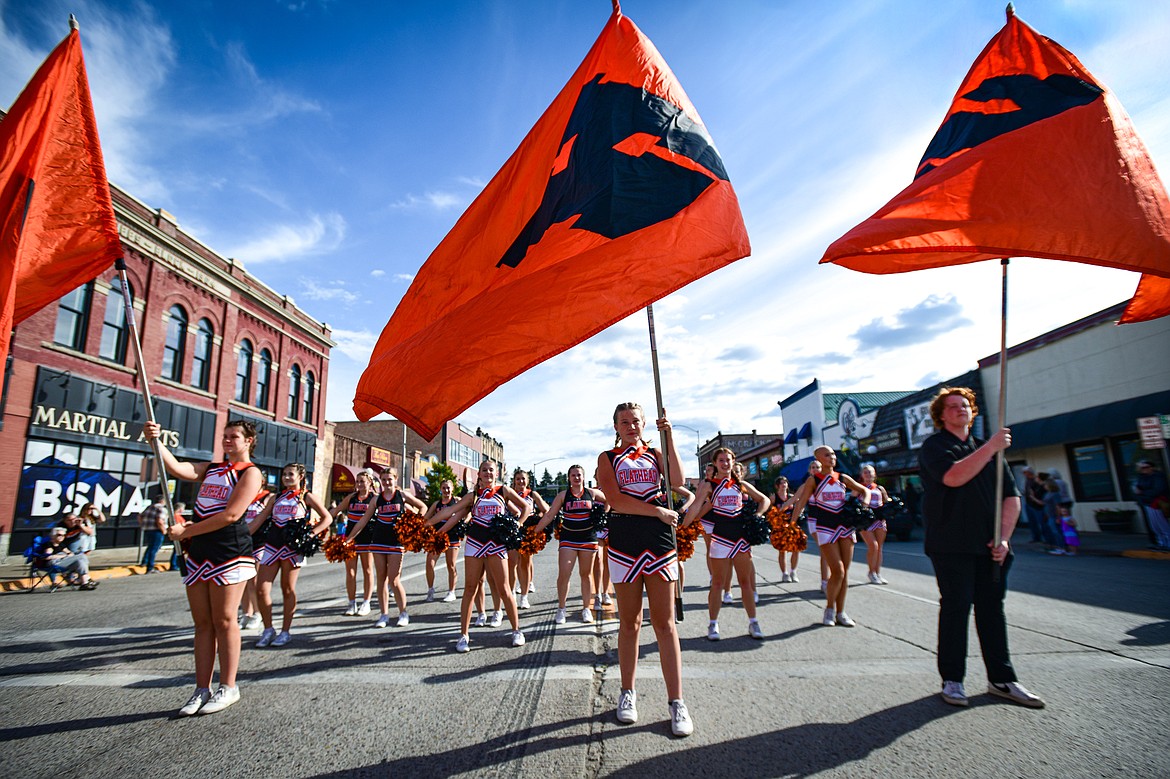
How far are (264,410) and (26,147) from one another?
76.5ft

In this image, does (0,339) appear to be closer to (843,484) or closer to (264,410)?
(843,484)

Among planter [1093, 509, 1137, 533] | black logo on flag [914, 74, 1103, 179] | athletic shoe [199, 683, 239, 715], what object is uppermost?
black logo on flag [914, 74, 1103, 179]

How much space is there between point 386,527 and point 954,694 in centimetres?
648

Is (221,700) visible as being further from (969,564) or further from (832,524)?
(832,524)

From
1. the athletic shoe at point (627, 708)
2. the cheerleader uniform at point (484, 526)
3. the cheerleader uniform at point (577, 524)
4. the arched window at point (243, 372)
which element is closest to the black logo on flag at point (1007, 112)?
the athletic shoe at point (627, 708)

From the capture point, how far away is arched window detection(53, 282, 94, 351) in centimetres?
1650

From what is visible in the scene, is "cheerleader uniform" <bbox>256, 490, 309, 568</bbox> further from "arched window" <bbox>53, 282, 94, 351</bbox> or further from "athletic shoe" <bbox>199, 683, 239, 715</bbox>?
Answer: "arched window" <bbox>53, 282, 94, 351</bbox>

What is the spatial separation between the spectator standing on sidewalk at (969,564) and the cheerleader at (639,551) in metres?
1.87

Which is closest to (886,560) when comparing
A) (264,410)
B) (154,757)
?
(154,757)

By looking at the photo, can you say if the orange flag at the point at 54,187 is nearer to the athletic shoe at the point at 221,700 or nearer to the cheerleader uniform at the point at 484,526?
the athletic shoe at the point at 221,700

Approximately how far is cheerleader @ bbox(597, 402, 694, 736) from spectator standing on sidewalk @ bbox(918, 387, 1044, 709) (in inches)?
73.5

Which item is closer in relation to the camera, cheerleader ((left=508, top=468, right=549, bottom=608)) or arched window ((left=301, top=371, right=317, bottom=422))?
cheerleader ((left=508, top=468, right=549, bottom=608))

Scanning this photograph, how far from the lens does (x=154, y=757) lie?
3391mm

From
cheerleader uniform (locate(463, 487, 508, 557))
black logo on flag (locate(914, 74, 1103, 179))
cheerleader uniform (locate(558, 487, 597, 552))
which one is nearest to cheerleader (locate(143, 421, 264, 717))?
cheerleader uniform (locate(463, 487, 508, 557))
